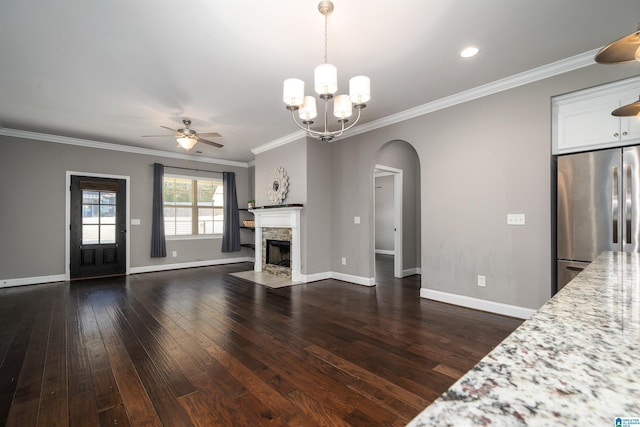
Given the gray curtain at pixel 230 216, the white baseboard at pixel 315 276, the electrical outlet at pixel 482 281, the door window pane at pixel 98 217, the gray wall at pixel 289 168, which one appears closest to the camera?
the electrical outlet at pixel 482 281

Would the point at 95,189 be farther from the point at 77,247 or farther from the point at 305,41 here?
the point at 305,41

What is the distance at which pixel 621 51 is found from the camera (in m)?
1.37

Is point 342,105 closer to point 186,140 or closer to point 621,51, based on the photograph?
point 621,51

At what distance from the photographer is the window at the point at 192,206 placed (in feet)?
22.1

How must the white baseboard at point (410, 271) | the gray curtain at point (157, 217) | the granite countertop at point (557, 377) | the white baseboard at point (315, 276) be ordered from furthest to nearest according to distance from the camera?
the gray curtain at point (157, 217) < the white baseboard at point (410, 271) < the white baseboard at point (315, 276) < the granite countertop at point (557, 377)

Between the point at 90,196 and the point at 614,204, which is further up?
the point at 90,196

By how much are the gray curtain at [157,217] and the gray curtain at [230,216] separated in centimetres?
142

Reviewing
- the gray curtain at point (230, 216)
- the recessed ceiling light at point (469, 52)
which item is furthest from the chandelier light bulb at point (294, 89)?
the gray curtain at point (230, 216)

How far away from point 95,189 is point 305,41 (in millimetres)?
5440

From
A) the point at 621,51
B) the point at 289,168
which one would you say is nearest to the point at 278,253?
the point at 289,168

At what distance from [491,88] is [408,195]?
2.56 meters

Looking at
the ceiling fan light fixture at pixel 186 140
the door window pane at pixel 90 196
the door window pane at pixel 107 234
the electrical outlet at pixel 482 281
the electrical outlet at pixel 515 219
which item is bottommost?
the electrical outlet at pixel 482 281

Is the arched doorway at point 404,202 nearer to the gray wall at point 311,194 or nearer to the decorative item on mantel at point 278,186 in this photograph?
the gray wall at point 311,194

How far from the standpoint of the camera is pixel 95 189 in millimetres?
5758
